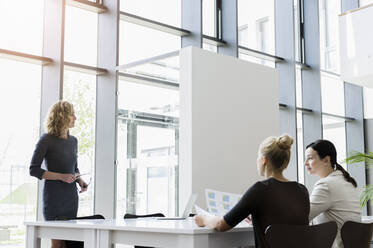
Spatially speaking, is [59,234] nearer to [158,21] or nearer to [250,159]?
[250,159]

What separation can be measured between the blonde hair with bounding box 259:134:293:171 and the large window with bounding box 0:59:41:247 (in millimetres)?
3005

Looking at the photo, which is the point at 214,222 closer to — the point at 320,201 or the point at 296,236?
the point at 296,236

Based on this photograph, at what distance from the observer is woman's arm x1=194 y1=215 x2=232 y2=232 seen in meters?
2.39

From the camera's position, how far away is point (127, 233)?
2.65 metres

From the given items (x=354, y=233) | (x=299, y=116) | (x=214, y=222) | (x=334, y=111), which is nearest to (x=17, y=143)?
(x=214, y=222)

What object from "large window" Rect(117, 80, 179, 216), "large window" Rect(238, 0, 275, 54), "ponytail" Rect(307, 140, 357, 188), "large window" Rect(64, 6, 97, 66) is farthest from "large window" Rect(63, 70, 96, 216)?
"ponytail" Rect(307, 140, 357, 188)

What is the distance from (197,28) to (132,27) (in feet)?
2.64

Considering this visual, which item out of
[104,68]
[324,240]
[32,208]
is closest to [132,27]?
[104,68]

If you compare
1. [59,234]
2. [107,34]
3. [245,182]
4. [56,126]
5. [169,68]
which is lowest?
[59,234]

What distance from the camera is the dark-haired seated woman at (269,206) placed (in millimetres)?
2361

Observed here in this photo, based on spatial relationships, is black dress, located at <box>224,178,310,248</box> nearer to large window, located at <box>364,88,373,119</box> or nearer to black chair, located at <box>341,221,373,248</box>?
black chair, located at <box>341,221,373,248</box>

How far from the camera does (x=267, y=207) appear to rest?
2.38 m

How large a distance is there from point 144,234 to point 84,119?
3.06 m

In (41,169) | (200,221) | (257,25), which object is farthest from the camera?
(257,25)
